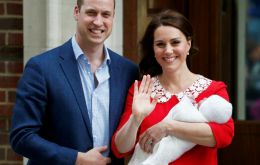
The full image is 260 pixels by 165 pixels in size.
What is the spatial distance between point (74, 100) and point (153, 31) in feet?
1.72

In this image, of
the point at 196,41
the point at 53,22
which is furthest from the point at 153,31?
the point at 196,41

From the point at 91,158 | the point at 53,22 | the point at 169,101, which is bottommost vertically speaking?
the point at 91,158

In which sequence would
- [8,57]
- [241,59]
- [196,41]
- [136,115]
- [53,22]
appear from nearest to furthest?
[136,115]
[53,22]
[8,57]
[196,41]
[241,59]

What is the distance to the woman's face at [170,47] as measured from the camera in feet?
9.68

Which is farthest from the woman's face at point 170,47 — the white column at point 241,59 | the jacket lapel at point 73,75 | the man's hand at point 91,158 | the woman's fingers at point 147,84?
the white column at point 241,59

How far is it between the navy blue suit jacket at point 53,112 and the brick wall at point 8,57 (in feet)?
3.65

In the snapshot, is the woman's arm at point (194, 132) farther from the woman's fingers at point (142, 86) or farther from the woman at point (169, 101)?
the woman's fingers at point (142, 86)

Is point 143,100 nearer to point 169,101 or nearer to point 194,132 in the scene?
point 169,101

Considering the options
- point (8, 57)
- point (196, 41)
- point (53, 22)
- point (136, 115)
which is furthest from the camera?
point (196, 41)

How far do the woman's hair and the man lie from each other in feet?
0.59

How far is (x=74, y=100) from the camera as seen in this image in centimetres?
293

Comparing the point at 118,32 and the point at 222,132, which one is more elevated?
the point at 118,32

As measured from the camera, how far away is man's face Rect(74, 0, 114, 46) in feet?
9.54

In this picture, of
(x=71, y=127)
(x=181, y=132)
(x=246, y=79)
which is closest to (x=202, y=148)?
(x=181, y=132)
